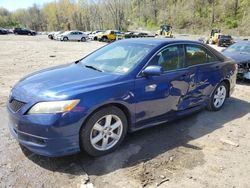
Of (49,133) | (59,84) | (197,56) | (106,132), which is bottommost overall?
(106,132)

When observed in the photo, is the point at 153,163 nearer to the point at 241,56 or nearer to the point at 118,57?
the point at 118,57

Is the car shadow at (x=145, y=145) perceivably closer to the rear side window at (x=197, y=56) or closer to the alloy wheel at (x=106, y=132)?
the alloy wheel at (x=106, y=132)

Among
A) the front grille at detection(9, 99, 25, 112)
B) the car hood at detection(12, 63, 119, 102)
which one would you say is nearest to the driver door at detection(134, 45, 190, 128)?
the car hood at detection(12, 63, 119, 102)

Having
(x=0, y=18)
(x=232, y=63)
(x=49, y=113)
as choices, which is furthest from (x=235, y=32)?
(x=0, y=18)

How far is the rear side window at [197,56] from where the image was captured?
16.3 ft

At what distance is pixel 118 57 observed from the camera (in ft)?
15.1

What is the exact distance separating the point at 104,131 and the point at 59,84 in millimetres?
880

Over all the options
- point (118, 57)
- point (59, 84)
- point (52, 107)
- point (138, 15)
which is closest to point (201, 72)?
point (118, 57)

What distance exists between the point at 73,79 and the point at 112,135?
96 centimetres

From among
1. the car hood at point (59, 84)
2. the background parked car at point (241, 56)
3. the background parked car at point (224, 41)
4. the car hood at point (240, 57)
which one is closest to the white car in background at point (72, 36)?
the background parked car at point (224, 41)

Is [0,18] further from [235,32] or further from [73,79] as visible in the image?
[73,79]

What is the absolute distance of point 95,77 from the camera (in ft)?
12.9

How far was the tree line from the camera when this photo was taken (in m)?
73.1

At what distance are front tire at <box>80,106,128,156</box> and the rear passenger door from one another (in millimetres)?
1590
